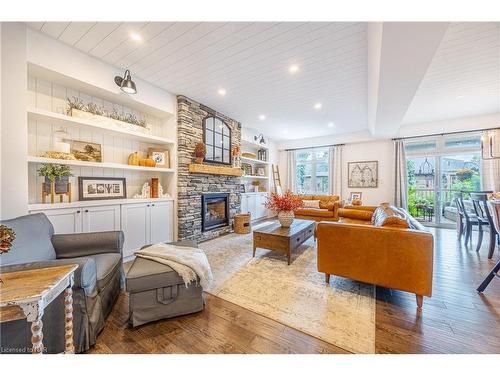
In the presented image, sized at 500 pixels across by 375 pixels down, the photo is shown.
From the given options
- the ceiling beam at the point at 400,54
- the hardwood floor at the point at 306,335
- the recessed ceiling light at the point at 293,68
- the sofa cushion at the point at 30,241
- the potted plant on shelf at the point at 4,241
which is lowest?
the hardwood floor at the point at 306,335

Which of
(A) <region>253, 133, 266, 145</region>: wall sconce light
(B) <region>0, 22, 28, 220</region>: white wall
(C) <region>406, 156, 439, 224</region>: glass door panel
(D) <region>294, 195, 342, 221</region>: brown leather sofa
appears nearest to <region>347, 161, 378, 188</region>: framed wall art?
(C) <region>406, 156, 439, 224</region>: glass door panel

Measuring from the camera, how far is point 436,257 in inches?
120

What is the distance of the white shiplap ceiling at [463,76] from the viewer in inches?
83.6

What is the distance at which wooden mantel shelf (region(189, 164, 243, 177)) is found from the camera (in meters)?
3.79

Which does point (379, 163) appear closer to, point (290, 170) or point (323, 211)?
point (323, 211)

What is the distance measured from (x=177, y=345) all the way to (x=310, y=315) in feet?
3.67

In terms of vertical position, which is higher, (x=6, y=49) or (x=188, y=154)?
(x=6, y=49)

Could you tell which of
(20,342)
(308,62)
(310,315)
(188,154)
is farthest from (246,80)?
(20,342)

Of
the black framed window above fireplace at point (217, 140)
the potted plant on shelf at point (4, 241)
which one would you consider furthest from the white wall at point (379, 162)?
the potted plant on shelf at point (4, 241)

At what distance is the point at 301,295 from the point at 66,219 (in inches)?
115

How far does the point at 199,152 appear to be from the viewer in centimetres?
384

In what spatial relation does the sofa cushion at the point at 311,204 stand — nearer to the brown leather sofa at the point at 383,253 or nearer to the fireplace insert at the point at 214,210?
the fireplace insert at the point at 214,210

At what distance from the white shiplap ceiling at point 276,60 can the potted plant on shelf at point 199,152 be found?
912 millimetres
